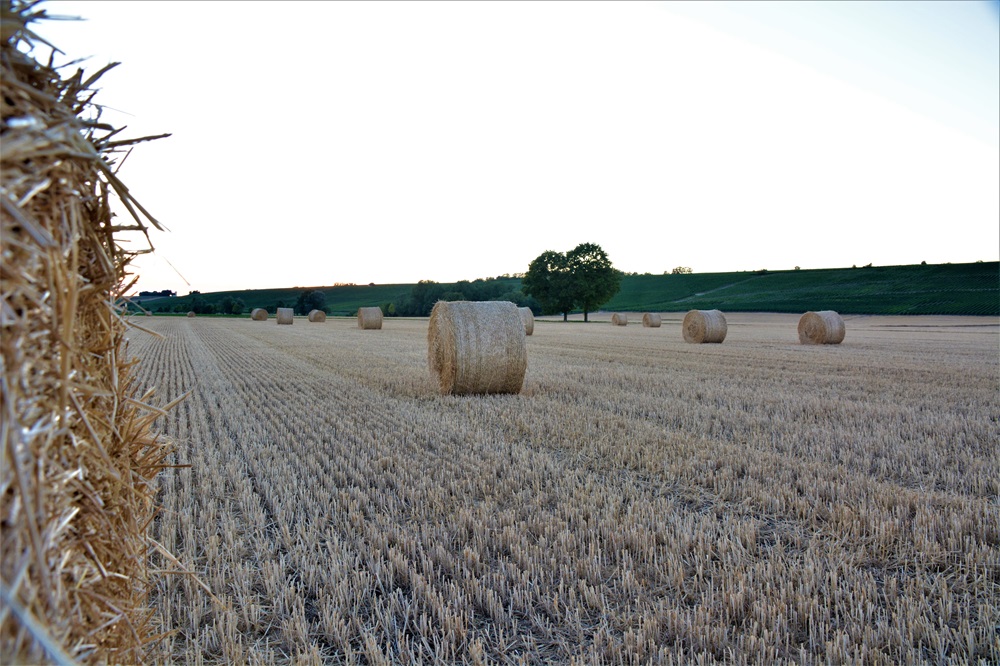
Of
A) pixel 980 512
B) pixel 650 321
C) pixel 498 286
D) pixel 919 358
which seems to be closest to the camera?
pixel 980 512

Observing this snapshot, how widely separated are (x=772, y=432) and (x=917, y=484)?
1814 mm

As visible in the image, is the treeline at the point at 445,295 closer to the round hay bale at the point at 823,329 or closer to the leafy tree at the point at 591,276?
the leafy tree at the point at 591,276

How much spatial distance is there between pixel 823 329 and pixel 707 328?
365 cm

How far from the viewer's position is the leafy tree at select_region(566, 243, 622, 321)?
5247cm

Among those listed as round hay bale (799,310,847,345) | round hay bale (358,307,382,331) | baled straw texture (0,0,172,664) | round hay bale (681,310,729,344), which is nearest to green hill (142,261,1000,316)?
round hay bale (358,307,382,331)

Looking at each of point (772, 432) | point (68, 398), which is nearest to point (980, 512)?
point (772, 432)

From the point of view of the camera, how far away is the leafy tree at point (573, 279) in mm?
52719

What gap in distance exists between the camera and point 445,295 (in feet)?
222

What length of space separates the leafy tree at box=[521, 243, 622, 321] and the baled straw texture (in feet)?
167

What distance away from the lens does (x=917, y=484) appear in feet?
15.2

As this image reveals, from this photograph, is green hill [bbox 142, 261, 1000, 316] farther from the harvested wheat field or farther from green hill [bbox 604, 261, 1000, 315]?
the harvested wheat field

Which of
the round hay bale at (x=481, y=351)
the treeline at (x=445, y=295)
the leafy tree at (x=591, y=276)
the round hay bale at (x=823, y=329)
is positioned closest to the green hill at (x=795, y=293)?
the treeline at (x=445, y=295)

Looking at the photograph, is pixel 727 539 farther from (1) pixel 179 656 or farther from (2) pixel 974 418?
(2) pixel 974 418

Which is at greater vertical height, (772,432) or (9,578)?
(9,578)
